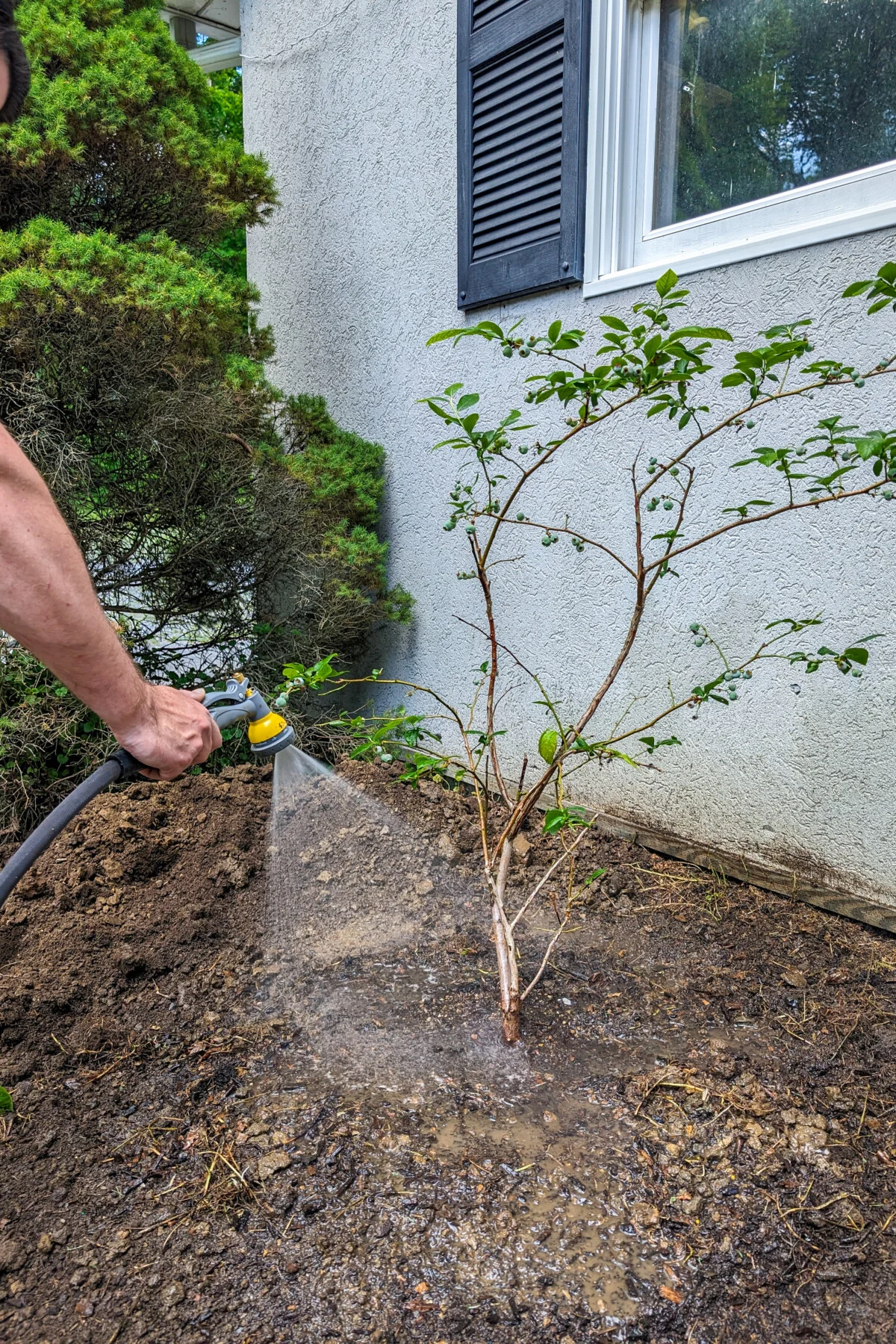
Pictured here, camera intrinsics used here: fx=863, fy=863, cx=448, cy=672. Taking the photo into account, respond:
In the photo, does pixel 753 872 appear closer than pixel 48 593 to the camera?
No

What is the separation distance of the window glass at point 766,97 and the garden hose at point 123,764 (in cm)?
201

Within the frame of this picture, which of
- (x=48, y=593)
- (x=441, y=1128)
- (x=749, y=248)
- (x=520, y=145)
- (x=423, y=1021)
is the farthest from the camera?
(x=520, y=145)

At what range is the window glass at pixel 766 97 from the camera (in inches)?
85.9

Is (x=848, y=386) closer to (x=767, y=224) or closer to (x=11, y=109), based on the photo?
(x=767, y=224)

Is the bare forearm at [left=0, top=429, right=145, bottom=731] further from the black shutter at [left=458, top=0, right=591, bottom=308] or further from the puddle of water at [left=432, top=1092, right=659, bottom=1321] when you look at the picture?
the black shutter at [left=458, top=0, right=591, bottom=308]

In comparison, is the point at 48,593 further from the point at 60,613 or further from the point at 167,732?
the point at 167,732

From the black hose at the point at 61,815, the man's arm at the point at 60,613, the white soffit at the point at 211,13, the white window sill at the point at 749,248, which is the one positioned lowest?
the black hose at the point at 61,815

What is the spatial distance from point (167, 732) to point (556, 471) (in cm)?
196

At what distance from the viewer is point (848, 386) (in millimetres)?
2205

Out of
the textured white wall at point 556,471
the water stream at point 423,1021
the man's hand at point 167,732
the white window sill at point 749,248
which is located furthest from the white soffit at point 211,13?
the man's hand at point 167,732

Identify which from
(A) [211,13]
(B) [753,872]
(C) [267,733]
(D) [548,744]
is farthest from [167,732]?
(A) [211,13]

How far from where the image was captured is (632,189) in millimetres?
2705

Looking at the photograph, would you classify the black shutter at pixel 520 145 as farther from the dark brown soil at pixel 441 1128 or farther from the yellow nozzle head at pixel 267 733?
the dark brown soil at pixel 441 1128

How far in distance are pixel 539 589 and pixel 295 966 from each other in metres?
1.56
